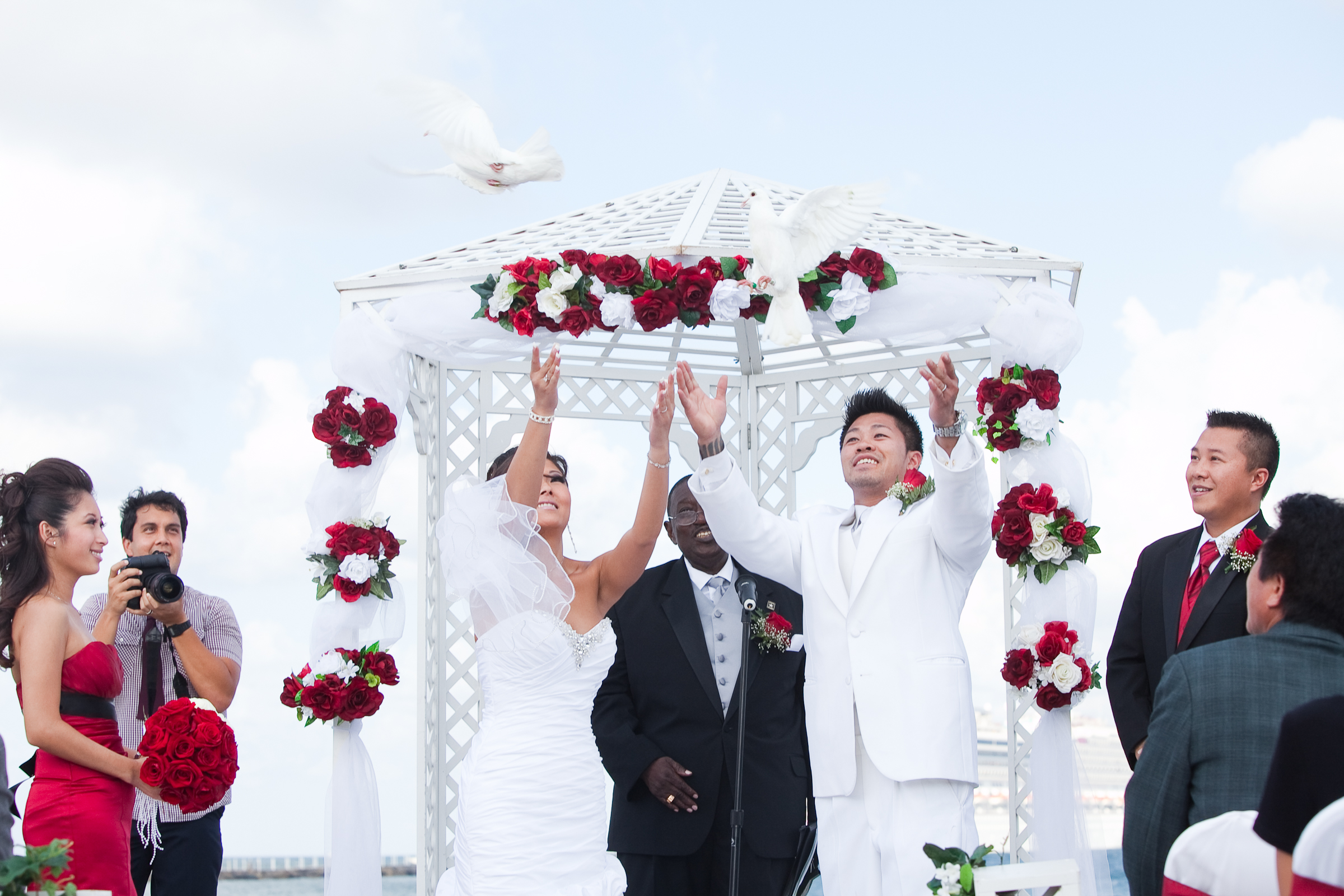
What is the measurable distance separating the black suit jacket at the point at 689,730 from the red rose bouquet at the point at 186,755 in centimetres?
164

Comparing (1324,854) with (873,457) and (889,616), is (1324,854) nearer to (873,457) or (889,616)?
(889,616)

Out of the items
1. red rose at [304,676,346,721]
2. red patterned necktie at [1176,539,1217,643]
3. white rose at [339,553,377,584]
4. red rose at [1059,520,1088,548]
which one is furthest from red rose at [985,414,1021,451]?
red rose at [304,676,346,721]

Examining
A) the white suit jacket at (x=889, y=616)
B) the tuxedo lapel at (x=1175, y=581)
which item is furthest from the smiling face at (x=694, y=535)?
the tuxedo lapel at (x=1175, y=581)

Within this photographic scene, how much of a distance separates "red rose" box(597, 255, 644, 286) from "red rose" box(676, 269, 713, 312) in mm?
188

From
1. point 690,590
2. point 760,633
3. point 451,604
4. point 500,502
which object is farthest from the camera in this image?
point 451,604

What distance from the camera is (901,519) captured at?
162 inches

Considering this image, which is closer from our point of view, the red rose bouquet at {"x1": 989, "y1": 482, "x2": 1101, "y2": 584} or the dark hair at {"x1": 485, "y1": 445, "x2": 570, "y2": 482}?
the dark hair at {"x1": 485, "y1": 445, "x2": 570, "y2": 482}

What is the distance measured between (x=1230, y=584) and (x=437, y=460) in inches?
161

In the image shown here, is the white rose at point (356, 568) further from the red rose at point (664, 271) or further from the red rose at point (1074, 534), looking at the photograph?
the red rose at point (1074, 534)

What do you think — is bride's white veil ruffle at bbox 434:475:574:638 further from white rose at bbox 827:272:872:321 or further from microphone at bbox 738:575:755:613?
white rose at bbox 827:272:872:321

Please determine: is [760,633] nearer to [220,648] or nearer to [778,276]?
[778,276]

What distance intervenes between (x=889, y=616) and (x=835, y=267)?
167 cm

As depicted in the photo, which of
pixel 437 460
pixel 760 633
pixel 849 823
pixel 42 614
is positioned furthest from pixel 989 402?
pixel 42 614

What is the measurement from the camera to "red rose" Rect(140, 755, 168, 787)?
3301mm
